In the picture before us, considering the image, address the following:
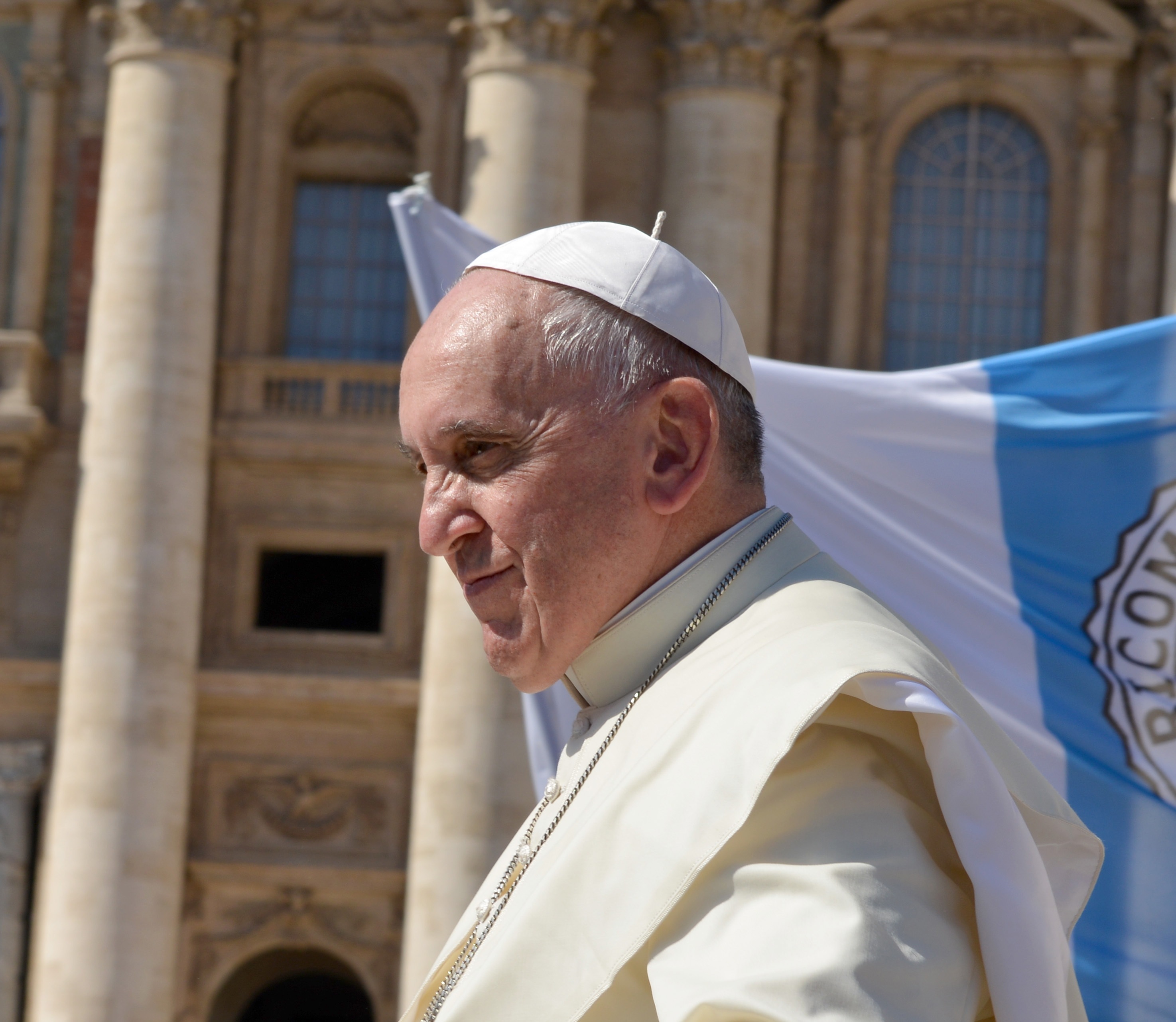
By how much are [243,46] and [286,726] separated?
666 centimetres

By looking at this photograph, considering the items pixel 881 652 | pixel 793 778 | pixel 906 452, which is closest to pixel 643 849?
pixel 793 778

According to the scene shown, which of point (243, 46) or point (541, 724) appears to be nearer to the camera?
point (541, 724)

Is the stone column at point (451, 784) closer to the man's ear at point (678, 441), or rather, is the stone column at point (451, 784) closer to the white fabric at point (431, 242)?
the white fabric at point (431, 242)

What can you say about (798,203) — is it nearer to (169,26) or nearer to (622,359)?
(169,26)

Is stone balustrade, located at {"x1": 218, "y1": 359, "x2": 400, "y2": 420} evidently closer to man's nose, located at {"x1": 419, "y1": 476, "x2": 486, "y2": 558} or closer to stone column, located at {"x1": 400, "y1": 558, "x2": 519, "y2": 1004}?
stone column, located at {"x1": 400, "y1": 558, "x2": 519, "y2": 1004}

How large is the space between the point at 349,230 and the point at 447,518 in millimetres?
16225

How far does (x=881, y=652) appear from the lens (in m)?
1.48

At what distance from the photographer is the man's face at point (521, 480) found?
1806 millimetres

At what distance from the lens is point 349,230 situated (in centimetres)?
1770

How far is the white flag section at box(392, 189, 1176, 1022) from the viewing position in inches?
224

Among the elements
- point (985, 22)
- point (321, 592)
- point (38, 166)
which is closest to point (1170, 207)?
point (985, 22)

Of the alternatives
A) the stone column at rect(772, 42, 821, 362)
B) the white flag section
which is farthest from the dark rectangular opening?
the white flag section

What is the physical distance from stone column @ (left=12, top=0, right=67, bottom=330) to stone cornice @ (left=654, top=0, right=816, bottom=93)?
594cm

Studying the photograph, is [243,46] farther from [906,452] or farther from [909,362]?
[906,452]
